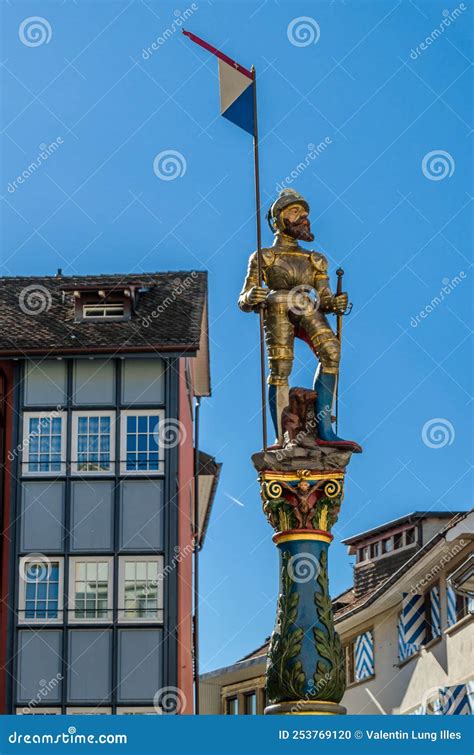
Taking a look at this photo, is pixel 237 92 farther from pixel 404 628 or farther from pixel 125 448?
pixel 404 628

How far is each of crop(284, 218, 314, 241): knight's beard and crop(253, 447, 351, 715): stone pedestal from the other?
2119mm

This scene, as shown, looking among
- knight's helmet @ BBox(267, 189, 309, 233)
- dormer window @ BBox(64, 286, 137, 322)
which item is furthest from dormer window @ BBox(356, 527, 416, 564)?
knight's helmet @ BBox(267, 189, 309, 233)

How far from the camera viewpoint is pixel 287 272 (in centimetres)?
1488

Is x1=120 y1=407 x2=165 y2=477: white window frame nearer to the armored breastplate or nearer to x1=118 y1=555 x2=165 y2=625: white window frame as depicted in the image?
x1=118 y1=555 x2=165 y2=625: white window frame

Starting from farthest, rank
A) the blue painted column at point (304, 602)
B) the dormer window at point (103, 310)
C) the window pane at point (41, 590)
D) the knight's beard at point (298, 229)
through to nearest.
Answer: the dormer window at point (103, 310) < the window pane at point (41, 590) < the knight's beard at point (298, 229) < the blue painted column at point (304, 602)

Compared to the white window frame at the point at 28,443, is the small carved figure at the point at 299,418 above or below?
below

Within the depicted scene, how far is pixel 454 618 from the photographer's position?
1138 inches

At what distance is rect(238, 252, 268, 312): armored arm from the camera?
48.1ft

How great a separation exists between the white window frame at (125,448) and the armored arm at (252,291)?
19520 millimetres

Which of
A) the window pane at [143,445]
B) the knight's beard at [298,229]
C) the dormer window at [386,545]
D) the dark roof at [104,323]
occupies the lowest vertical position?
the knight's beard at [298,229]

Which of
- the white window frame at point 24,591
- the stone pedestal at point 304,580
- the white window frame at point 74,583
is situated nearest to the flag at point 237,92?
the stone pedestal at point 304,580

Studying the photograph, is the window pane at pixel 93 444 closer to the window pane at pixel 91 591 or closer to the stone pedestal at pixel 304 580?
the window pane at pixel 91 591

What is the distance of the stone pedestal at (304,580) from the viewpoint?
13617 millimetres

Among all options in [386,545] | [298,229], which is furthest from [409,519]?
[298,229]
